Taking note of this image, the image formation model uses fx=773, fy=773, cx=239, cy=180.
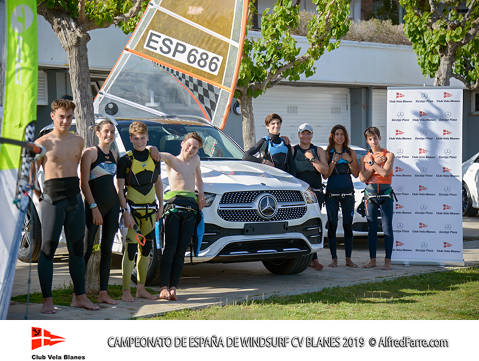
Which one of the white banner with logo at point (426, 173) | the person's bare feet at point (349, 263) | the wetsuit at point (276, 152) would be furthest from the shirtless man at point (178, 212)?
the white banner with logo at point (426, 173)

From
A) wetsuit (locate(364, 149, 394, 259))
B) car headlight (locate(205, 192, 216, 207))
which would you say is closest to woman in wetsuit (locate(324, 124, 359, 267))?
wetsuit (locate(364, 149, 394, 259))

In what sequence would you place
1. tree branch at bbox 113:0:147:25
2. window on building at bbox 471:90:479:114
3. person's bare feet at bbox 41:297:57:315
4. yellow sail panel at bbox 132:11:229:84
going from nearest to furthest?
person's bare feet at bbox 41:297:57:315 < yellow sail panel at bbox 132:11:229:84 < tree branch at bbox 113:0:147:25 < window on building at bbox 471:90:479:114

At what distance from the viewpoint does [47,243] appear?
6.88 meters

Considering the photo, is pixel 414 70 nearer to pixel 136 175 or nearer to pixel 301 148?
pixel 301 148

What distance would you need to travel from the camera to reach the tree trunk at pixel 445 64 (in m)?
19.0

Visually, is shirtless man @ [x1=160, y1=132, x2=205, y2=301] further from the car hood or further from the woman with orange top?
the woman with orange top

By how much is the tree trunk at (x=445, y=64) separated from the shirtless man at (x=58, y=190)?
13.9m

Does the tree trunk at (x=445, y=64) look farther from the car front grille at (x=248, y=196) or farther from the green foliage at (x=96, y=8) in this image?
the car front grille at (x=248, y=196)

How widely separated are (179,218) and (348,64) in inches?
683

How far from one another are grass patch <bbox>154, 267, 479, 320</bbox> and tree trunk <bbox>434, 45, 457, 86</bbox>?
10.9 meters

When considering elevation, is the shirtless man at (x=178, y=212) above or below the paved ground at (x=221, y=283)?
above

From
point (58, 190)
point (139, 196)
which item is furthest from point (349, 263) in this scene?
point (58, 190)

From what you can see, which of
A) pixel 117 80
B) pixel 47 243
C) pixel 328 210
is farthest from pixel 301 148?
pixel 47 243
